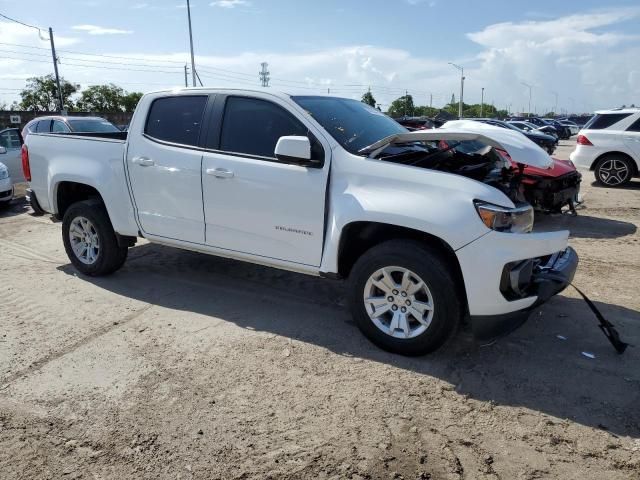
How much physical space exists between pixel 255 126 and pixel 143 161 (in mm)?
1229

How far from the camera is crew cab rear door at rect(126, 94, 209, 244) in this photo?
4754 mm

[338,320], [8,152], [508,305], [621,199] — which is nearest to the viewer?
[508,305]

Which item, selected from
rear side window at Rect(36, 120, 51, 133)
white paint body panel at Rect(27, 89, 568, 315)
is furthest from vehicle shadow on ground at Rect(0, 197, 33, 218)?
white paint body panel at Rect(27, 89, 568, 315)

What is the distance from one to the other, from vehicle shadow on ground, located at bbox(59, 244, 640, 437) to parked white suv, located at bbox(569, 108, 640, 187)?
8.47m

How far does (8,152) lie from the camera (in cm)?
1211

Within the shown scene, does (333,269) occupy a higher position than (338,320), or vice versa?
(333,269)

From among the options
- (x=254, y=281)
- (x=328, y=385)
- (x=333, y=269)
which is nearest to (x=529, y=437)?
A: (x=328, y=385)

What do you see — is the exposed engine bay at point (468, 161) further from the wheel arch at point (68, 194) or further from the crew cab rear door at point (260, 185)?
the wheel arch at point (68, 194)

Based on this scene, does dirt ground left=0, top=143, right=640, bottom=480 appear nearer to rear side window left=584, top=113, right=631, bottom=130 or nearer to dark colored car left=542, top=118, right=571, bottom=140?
rear side window left=584, top=113, right=631, bottom=130

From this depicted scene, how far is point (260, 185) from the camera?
14.2 feet

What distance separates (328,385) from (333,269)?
917 millimetres

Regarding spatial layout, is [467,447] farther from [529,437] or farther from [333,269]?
[333,269]

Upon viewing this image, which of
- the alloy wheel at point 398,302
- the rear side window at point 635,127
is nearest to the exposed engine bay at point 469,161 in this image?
the alloy wheel at point 398,302

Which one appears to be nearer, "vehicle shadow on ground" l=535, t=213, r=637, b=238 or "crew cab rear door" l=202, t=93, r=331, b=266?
"crew cab rear door" l=202, t=93, r=331, b=266
